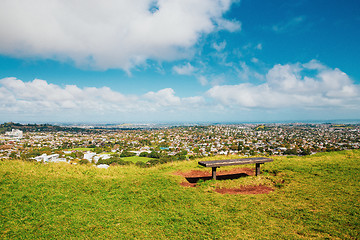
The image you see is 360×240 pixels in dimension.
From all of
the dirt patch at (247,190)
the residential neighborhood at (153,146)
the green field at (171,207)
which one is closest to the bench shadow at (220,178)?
the green field at (171,207)

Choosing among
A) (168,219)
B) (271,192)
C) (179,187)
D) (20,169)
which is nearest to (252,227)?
(168,219)

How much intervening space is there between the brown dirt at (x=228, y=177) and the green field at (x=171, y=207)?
1.23 feet

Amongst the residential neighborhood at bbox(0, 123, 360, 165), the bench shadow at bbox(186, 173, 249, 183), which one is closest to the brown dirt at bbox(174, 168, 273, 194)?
the bench shadow at bbox(186, 173, 249, 183)

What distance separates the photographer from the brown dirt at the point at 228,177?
6.81 m

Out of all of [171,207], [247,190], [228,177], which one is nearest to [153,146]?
[228,177]

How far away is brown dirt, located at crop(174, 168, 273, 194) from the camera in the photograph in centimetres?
681

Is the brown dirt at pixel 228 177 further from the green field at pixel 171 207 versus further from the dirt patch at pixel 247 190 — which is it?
the green field at pixel 171 207

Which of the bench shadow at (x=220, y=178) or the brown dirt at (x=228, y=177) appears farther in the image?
the bench shadow at (x=220, y=178)

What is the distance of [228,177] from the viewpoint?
8.85m

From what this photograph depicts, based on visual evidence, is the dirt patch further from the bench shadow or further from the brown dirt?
the bench shadow

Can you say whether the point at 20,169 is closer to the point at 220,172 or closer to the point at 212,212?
the point at 212,212

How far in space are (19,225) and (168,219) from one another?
12.5ft

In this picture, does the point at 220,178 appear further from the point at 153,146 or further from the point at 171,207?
the point at 153,146

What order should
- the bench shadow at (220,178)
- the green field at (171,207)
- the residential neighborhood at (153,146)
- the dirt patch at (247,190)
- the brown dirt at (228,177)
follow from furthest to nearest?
1. the residential neighborhood at (153,146)
2. the bench shadow at (220,178)
3. the brown dirt at (228,177)
4. the dirt patch at (247,190)
5. the green field at (171,207)
